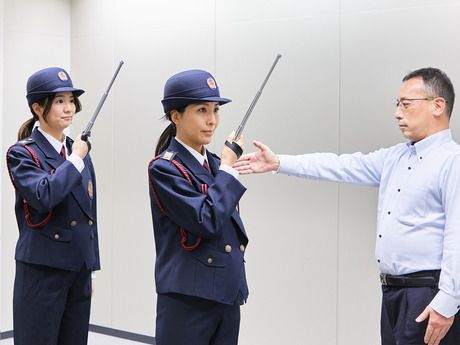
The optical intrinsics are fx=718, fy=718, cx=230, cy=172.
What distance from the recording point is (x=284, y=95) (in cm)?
396

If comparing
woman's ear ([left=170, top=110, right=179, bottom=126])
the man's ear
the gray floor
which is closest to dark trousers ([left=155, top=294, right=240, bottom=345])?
woman's ear ([left=170, top=110, right=179, bottom=126])

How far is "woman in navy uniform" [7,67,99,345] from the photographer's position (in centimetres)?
280

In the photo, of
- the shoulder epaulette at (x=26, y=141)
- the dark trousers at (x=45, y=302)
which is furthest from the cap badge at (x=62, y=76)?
the dark trousers at (x=45, y=302)

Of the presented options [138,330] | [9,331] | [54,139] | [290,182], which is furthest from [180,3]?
[9,331]

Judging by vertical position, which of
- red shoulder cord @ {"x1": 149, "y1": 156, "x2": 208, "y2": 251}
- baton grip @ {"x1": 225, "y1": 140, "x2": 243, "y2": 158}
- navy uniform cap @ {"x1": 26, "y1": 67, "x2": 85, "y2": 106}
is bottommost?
red shoulder cord @ {"x1": 149, "y1": 156, "x2": 208, "y2": 251}

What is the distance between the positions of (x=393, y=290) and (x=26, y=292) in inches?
56.3

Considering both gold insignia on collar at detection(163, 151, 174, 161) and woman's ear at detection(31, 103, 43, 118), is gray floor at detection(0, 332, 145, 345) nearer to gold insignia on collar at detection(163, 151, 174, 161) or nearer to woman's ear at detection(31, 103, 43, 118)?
woman's ear at detection(31, 103, 43, 118)

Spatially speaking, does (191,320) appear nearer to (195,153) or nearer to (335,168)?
(195,153)

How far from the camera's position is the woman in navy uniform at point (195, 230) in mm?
2199

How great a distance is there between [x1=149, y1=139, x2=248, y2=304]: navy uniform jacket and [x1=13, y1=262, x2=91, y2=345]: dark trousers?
2.36 feet

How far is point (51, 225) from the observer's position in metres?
2.88

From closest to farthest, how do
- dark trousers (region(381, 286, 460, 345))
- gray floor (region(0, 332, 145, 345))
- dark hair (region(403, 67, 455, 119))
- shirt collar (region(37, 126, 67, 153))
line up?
dark trousers (region(381, 286, 460, 345)) < dark hair (region(403, 67, 455, 119)) < shirt collar (region(37, 126, 67, 153)) < gray floor (region(0, 332, 145, 345))

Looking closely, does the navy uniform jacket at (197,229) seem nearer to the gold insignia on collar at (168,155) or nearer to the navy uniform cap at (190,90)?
the gold insignia on collar at (168,155)

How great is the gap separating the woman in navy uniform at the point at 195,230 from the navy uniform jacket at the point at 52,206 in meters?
0.60
